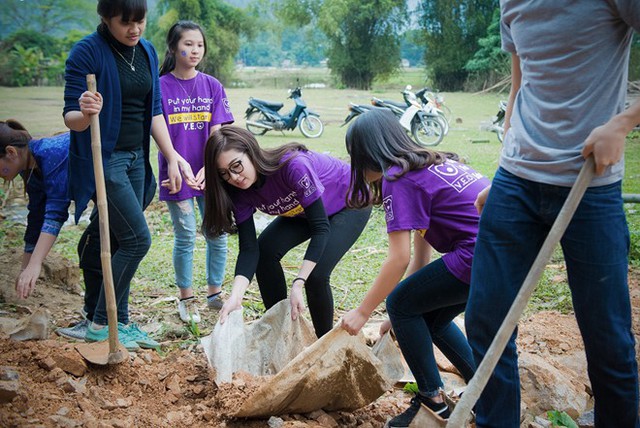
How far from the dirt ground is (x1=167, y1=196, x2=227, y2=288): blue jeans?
49cm

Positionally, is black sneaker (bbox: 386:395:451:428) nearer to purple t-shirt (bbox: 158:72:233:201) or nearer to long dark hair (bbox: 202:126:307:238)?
long dark hair (bbox: 202:126:307:238)

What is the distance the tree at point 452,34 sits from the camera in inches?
479

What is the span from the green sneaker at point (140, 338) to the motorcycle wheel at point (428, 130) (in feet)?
24.6

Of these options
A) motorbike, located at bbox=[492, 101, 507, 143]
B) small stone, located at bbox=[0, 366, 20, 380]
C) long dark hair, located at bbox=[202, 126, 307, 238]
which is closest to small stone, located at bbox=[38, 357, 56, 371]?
small stone, located at bbox=[0, 366, 20, 380]

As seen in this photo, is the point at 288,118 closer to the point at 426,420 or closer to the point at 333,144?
the point at 333,144

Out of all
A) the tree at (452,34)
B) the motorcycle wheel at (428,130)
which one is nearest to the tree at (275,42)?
the tree at (452,34)

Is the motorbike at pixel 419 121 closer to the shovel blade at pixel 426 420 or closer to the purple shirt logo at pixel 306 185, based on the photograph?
the purple shirt logo at pixel 306 185

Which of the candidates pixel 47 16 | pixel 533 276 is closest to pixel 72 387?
pixel 533 276

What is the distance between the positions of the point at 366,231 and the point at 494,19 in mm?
7289

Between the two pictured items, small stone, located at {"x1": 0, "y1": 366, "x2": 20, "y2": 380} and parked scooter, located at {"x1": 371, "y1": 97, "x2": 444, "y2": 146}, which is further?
parked scooter, located at {"x1": 371, "y1": 97, "x2": 444, "y2": 146}

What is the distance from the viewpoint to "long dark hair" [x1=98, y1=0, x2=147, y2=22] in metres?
2.68

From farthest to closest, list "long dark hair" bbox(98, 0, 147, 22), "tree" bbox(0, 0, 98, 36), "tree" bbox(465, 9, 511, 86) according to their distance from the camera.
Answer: "tree" bbox(465, 9, 511, 86)
"tree" bbox(0, 0, 98, 36)
"long dark hair" bbox(98, 0, 147, 22)

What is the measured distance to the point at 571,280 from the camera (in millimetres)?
1827

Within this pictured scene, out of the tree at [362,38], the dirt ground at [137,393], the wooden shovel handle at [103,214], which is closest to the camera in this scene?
the dirt ground at [137,393]
